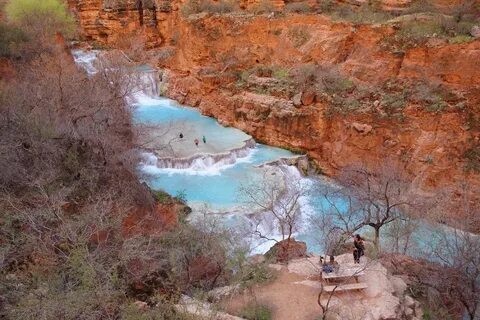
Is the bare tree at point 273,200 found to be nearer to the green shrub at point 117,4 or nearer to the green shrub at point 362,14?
the green shrub at point 362,14

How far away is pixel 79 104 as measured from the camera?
1284 cm

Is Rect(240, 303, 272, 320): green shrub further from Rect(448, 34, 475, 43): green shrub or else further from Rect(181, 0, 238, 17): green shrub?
Rect(181, 0, 238, 17): green shrub

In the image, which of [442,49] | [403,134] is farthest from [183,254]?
[442,49]

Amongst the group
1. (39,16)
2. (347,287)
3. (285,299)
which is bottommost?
(285,299)

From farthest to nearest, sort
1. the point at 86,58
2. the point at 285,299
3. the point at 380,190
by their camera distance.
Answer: the point at 86,58
the point at 380,190
the point at 285,299

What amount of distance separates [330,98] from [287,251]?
845 centimetres

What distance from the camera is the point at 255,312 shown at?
870cm

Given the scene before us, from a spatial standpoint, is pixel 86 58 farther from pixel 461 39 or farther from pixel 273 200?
pixel 461 39

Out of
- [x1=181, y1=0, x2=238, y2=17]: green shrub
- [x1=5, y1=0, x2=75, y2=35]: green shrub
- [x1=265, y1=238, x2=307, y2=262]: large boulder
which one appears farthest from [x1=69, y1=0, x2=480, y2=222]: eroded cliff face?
[x1=265, y1=238, x2=307, y2=262]: large boulder

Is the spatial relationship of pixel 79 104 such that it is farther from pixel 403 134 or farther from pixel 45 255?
pixel 403 134

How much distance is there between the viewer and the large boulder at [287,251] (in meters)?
11.3

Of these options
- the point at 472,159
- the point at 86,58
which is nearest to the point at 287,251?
the point at 472,159

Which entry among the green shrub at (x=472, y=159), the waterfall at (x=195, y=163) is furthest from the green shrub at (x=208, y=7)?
the green shrub at (x=472, y=159)

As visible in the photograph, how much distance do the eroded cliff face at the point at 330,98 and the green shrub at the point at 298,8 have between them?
6.53ft
